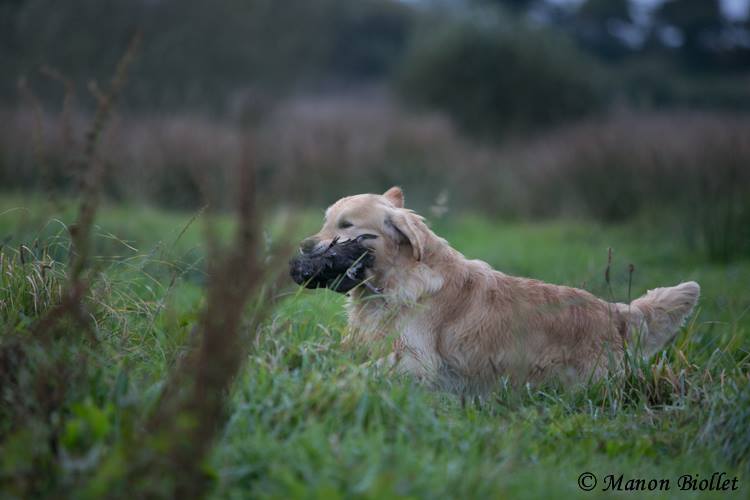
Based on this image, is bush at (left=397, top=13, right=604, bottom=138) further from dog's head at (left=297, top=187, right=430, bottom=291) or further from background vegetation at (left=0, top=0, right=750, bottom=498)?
dog's head at (left=297, top=187, right=430, bottom=291)

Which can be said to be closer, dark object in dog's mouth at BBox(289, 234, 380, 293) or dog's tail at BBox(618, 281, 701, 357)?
dark object in dog's mouth at BBox(289, 234, 380, 293)

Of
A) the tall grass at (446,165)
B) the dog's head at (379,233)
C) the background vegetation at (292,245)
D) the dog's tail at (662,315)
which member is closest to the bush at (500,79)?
the background vegetation at (292,245)

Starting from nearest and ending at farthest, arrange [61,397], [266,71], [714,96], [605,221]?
[61,397]
[605,221]
[266,71]
[714,96]

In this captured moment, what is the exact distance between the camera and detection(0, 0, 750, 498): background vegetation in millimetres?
3188

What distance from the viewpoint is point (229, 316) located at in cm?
293

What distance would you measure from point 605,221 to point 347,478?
11.1 meters

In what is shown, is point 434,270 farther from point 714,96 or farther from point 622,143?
point 714,96

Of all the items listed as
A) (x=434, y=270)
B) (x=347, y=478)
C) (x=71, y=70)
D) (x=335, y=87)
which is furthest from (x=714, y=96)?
(x=347, y=478)

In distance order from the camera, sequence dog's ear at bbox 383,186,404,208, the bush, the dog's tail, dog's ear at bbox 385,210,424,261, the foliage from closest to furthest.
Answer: dog's ear at bbox 385,210,424,261
the dog's tail
dog's ear at bbox 383,186,404,208
the foliage
the bush

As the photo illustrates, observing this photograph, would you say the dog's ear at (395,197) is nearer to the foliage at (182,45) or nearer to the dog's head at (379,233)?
the dog's head at (379,233)

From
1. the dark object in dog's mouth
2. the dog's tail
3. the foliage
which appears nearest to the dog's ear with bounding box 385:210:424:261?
the dark object in dog's mouth

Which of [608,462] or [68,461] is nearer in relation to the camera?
[68,461]

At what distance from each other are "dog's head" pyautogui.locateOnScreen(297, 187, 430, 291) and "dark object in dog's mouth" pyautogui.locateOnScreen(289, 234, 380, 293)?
54 mm

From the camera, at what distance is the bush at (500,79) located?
84.1 feet
